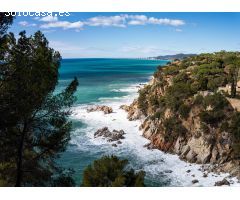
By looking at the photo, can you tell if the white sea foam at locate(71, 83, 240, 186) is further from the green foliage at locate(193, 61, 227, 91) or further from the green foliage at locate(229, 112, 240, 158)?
the green foliage at locate(193, 61, 227, 91)

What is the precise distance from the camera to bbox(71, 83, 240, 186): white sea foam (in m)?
30.9

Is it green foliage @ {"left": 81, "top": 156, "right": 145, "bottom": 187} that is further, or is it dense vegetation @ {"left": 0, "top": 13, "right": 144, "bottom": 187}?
green foliage @ {"left": 81, "top": 156, "right": 145, "bottom": 187}

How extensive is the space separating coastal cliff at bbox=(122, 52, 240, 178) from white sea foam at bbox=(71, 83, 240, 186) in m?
1.20

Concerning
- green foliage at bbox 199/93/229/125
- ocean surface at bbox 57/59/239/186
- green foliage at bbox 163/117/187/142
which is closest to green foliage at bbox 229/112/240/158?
green foliage at bbox 199/93/229/125

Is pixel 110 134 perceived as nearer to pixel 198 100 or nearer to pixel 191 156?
pixel 198 100

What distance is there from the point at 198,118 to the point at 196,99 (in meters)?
2.57

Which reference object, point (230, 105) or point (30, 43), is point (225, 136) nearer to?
point (230, 105)

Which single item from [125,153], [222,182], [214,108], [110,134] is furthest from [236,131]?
[110,134]

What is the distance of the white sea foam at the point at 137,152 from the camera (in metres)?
30.9

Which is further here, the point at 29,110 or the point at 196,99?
the point at 196,99

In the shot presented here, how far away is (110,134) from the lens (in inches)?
1704
